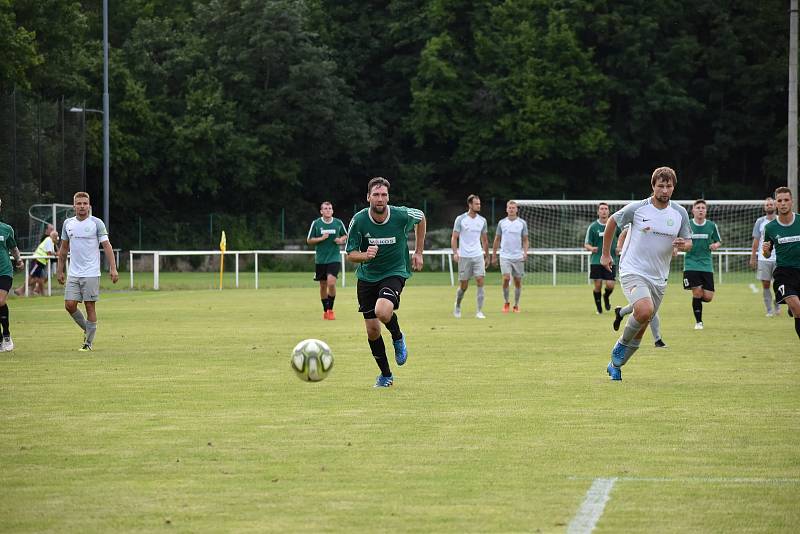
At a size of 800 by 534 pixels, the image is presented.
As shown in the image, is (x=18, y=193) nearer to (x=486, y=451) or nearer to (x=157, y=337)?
(x=157, y=337)

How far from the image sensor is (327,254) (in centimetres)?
2412

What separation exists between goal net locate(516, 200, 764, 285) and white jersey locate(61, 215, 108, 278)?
2853 centimetres

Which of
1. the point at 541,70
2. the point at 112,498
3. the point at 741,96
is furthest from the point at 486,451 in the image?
the point at 741,96

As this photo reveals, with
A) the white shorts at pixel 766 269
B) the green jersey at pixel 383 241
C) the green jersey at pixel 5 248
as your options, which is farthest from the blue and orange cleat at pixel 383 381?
the white shorts at pixel 766 269

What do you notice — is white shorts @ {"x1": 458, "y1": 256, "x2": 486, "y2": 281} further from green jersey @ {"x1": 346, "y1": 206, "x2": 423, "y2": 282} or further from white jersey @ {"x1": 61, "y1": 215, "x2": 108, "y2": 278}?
green jersey @ {"x1": 346, "y1": 206, "x2": 423, "y2": 282}

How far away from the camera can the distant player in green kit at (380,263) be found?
12547mm

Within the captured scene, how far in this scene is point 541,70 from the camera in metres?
62.6

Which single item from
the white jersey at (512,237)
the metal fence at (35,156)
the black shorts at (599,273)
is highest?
the metal fence at (35,156)

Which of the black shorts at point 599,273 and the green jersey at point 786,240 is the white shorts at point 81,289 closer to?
the green jersey at point 786,240

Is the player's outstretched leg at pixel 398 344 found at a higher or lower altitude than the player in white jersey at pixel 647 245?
lower

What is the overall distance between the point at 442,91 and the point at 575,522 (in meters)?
Answer: 58.5

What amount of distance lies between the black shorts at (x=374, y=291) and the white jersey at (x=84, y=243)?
5.57m

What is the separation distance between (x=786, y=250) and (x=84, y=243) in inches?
363

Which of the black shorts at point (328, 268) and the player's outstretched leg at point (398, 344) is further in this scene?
the black shorts at point (328, 268)
